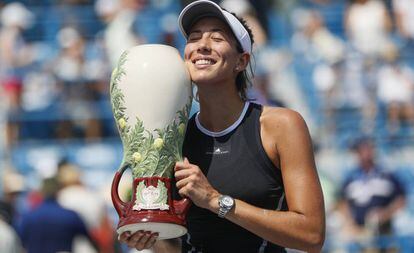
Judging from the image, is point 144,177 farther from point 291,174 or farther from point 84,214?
point 84,214

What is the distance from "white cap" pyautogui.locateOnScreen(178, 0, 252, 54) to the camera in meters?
3.61

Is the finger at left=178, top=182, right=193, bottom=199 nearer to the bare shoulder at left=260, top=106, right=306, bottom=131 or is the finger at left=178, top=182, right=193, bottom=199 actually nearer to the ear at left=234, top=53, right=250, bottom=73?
the bare shoulder at left=260, top=106, right=306, bottom=131

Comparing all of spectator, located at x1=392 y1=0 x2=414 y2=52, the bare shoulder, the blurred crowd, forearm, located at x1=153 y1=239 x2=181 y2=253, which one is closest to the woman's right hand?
forearm, located at x1=153 y1=239 x2=181 y2=253

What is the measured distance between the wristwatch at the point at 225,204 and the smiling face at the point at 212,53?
43 cm

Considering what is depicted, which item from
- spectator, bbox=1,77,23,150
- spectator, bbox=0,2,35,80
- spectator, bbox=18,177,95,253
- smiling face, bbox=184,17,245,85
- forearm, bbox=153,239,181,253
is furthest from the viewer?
spectator, bbox=0,2,35,80

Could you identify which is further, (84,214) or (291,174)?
(84,214)

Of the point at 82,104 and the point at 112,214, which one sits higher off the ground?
the point at 82,104

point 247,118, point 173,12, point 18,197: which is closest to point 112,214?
point 18,197

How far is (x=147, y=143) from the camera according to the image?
11.5 feet

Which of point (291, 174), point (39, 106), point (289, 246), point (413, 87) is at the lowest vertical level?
point (289, 246)

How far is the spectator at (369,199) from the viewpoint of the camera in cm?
941

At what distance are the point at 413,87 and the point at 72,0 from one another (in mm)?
4022

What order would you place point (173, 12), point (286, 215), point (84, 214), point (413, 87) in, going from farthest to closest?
1. point (173, 12)
2. point (413, 87)
3. point (84, 214)
4. point (286, 215)

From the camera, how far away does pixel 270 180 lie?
3.61 metres
